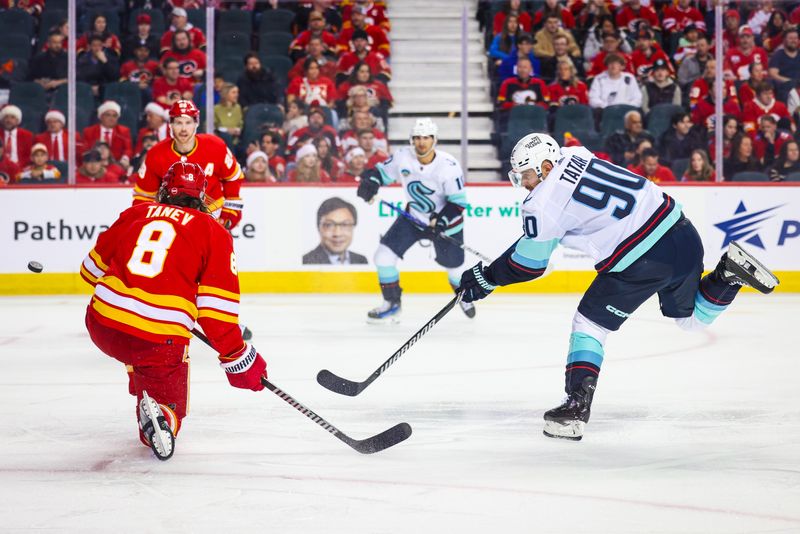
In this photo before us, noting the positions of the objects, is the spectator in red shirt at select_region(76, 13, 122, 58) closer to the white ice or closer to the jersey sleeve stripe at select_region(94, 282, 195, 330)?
the white ice

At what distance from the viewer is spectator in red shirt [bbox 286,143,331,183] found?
8547 mm

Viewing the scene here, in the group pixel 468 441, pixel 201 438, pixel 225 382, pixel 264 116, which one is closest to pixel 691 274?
pixel 468 441

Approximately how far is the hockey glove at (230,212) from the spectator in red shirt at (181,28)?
318 cm

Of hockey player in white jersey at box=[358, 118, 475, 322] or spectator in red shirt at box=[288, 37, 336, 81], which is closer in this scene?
hockey player in white jersey at box=[358, 118, 475, 322]

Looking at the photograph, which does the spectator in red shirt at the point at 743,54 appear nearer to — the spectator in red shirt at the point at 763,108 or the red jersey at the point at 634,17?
the spectator in red shirt at the point at 763,108

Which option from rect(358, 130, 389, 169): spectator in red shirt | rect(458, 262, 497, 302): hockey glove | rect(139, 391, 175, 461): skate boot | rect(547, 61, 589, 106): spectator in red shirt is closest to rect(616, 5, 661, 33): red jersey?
rect(547, 61, 589, 106): spectator in red shirt

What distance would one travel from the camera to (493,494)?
2914 mm

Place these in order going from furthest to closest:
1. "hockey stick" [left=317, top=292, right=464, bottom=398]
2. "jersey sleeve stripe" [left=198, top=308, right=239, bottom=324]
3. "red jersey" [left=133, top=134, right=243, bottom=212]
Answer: "red jersey" [left=133, top=134, right=243, bottom=212] < "hockey stick" [left=317, top=292, right=464, bottom=398] < "jersey sleeve stripe" [left=198, top=308, right=239, bottom=324]

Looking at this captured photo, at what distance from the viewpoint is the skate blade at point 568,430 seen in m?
3.59

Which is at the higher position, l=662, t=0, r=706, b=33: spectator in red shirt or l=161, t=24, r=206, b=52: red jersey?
l=662, t=0, r=706, b=33: spectator in red shirt

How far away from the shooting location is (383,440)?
3395mm

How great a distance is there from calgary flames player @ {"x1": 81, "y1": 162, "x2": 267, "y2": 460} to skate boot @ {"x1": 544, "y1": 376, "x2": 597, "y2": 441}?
95 centimetres

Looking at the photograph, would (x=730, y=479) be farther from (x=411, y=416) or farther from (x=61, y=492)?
(x=61, y=492)

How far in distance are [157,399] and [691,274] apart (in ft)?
5.86
